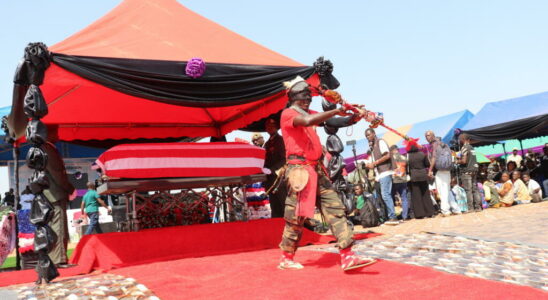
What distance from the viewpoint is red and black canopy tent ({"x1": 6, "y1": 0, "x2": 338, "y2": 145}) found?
4855 millimetres

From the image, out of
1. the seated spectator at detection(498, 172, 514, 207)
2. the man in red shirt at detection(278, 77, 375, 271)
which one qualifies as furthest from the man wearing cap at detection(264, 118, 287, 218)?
the seated spectator at detection(498, 172, 514, 207)

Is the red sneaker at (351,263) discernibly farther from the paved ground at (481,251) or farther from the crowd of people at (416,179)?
the crowd of people at (416,179)

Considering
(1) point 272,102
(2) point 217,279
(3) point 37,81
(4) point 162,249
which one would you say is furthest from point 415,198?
(3) point 37,81

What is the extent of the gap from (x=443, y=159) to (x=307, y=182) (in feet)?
21.6

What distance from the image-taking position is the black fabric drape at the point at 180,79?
477 cm

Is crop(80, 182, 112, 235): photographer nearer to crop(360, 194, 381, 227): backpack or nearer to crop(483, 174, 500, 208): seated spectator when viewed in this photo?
crop(360, 194, 381, 227): backpack

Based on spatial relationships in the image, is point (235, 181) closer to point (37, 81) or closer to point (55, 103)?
Answer: point (37, 81)

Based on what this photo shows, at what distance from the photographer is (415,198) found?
31.9 ft

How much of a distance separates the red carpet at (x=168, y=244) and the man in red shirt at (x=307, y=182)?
177 cm

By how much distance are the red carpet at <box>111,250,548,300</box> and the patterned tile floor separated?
0.13 metres

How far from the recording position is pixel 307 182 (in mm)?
3990

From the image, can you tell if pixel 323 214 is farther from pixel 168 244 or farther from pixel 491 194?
pixel 491 194

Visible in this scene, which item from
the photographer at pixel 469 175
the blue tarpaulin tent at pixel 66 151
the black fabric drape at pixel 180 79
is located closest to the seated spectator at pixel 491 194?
the photographer at pixel 469 175

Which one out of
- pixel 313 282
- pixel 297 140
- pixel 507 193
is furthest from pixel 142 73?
pixel 507 193
